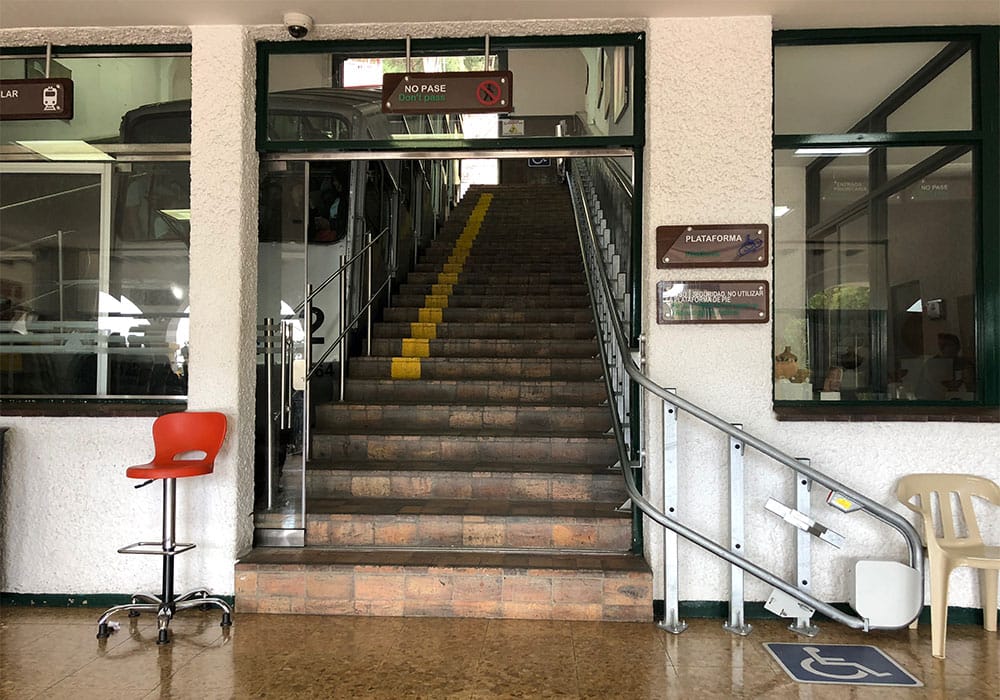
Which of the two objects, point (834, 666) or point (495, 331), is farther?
point (495, 331)

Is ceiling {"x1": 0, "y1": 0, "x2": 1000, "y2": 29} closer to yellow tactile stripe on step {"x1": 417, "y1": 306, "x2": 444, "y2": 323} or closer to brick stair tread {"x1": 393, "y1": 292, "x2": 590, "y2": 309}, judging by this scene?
yellow tactile stripe on step {"x1": 417, "y1": 306, "x2": 444, "y2": 323}

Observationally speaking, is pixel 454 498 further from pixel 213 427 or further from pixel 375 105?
pixel 375 105

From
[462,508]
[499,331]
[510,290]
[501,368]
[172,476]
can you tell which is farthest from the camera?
[510,290]

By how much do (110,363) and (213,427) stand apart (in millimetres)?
1013

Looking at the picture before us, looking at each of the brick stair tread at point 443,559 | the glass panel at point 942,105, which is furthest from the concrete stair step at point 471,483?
the glass panel at point 942,105

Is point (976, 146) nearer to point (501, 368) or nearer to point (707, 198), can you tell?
point (707, 198)

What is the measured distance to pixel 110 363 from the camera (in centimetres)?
440

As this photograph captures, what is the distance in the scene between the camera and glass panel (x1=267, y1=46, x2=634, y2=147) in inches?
162

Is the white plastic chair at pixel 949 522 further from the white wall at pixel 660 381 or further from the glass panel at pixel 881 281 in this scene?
the glass panel at pixel 881 281

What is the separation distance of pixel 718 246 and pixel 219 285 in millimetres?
2658

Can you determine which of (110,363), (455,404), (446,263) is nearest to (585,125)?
(455,404)

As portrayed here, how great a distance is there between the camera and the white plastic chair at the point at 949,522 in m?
3.47

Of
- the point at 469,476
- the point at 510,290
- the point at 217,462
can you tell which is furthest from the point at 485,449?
the point at 510,290

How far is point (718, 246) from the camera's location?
3.90 m
